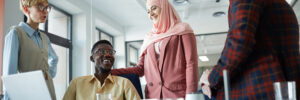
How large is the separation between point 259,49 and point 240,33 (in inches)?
4.0

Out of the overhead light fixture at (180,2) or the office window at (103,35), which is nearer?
the overhead light fixture at (180,2)

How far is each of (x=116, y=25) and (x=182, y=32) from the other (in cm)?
473

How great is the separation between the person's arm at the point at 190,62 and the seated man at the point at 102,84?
1.06 feet

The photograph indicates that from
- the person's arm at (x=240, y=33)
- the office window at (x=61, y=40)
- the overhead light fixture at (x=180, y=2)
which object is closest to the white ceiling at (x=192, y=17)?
the overhead light fixture at (x=180, y=2)

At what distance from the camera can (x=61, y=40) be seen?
4.87 metres

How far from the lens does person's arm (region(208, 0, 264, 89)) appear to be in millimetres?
1114

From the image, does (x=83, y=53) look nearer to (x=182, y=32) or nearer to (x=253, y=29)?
(x=182, y=32)

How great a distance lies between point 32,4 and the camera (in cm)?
175

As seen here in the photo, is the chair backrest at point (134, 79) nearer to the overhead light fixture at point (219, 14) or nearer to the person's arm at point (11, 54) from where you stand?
the person's arm at point (11, 54)

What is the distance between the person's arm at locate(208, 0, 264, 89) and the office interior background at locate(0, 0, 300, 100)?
8.88 feet

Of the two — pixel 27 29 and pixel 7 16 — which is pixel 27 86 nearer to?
pixel 27 29

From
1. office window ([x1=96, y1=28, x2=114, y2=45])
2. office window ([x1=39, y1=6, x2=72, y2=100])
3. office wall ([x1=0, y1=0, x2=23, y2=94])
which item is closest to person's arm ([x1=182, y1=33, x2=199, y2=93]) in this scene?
office wall ([x1=0, y1=0, x2=23, y2=94])

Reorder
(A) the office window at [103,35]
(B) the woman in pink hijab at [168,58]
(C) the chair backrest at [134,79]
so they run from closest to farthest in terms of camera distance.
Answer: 1. (B) the woman in pink hijab at [168,58]
2. (C) the chair backrest at [134,79]
3. (A) the office window at [103,35]

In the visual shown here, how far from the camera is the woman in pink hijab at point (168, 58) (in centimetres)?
183
